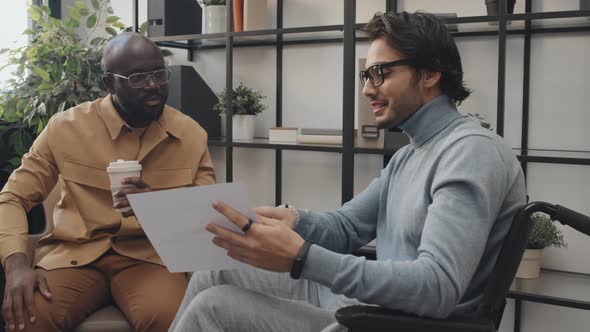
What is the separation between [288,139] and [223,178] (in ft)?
1.85

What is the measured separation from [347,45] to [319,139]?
392 mm

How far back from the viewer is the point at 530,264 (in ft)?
6.81

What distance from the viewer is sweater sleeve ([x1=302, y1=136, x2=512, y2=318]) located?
3.26 feet

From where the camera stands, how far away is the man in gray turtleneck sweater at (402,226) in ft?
3.31

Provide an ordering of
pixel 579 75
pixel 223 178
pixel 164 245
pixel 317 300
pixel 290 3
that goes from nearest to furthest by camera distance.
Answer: pixel 164 245 → pixel 317 300 → pixel 579 75 → pixel 290 3 → pixel 223 178

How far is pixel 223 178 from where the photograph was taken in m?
2.90

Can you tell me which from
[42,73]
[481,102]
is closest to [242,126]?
[42,73]

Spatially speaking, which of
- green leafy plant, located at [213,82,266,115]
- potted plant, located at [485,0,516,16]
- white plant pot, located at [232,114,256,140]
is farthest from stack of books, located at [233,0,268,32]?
potted plant, located at [485,0,516,16]

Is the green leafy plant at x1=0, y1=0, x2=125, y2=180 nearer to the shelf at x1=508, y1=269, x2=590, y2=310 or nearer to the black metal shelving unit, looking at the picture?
the black metal shelving unit

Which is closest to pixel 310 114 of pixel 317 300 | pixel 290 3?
pixel 290 3

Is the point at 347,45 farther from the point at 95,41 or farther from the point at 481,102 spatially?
the point at 95,41

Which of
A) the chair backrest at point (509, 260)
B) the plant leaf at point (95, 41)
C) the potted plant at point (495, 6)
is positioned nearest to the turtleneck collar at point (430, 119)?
the chair backrest at point (509, 260)

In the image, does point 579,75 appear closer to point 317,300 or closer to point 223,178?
point 317,300

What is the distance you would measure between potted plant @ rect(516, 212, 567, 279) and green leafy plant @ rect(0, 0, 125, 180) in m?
1.86
